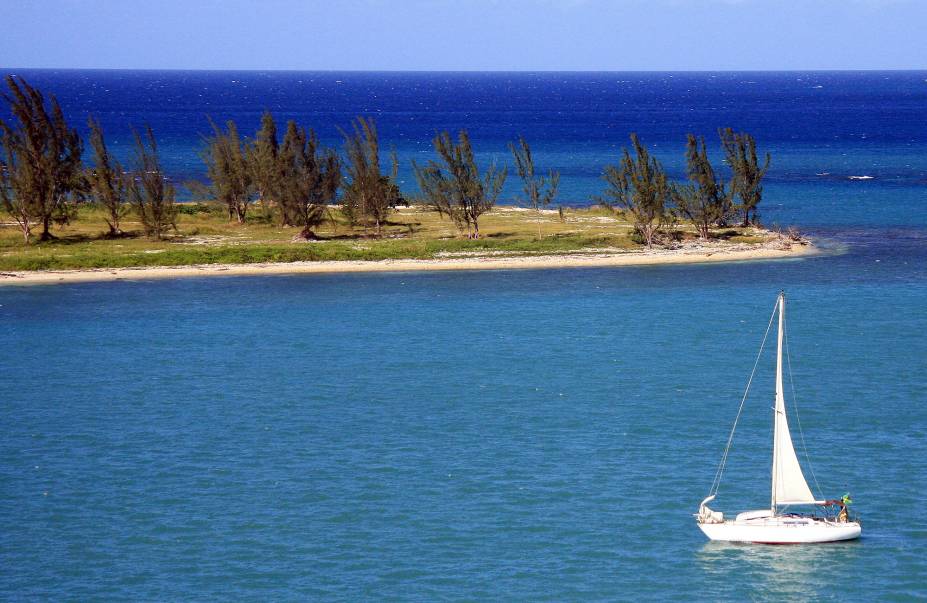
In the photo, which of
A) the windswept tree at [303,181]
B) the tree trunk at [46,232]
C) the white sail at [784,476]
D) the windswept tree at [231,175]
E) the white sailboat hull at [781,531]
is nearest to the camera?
the white sailboat hull at [781,531]

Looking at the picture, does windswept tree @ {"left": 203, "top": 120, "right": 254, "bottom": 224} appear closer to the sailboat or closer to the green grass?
the green grass

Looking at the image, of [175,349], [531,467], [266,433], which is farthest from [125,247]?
[531,467]

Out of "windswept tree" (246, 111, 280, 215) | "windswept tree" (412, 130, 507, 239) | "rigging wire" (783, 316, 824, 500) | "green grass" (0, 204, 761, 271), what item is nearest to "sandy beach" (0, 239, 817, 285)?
"green grass" (0, 204, 761, 271)

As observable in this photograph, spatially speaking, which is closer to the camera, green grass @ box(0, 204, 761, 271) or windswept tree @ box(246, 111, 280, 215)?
green grass @ box(0, 204, 761, 271)

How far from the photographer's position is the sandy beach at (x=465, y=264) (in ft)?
245

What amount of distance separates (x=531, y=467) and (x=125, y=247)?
1918 inches

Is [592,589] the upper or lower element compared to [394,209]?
lower

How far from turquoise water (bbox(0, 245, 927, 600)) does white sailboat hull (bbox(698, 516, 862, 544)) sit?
367 mm

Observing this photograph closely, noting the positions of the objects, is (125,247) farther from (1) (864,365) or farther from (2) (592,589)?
(2) (592,589)

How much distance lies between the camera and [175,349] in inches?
2292

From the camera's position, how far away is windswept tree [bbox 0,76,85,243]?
79.9 m

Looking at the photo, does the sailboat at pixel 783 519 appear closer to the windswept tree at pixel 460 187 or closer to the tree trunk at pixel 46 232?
the windswept tree at pixel 460 187

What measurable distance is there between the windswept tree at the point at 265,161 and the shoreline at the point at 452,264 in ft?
33.9

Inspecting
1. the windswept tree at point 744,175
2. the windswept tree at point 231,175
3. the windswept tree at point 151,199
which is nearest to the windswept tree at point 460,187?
the windswept tree at point 231,175
